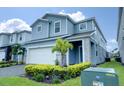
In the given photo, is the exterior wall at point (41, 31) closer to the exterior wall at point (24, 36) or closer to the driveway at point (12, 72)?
the exterior wall at point (24, 36)

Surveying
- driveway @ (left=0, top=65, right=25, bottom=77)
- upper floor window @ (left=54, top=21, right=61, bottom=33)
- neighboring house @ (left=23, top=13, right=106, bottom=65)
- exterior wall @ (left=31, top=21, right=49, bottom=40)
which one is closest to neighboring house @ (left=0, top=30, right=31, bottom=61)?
exterior wall @ (left=31, top=21, right=49, bottom=40)

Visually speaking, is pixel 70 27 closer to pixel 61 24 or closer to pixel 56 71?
pixel 61 24

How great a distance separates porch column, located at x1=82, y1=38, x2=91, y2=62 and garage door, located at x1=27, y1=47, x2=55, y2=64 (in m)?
1.68

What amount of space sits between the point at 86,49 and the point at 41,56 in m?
2.46

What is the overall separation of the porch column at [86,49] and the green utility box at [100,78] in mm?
4089

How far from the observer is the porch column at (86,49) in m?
7.52

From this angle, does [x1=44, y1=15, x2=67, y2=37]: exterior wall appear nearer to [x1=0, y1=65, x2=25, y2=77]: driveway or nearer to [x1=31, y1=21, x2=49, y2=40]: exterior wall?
[x1=31, y1=21, x2=49, y2=40]: exterior wall

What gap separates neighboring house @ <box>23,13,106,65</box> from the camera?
25.2 feet

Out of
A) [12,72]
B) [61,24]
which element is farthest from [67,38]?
[12,72]

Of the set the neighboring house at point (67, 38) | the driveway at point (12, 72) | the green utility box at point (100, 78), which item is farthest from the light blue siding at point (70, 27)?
the green utility box at point (100, 78)
